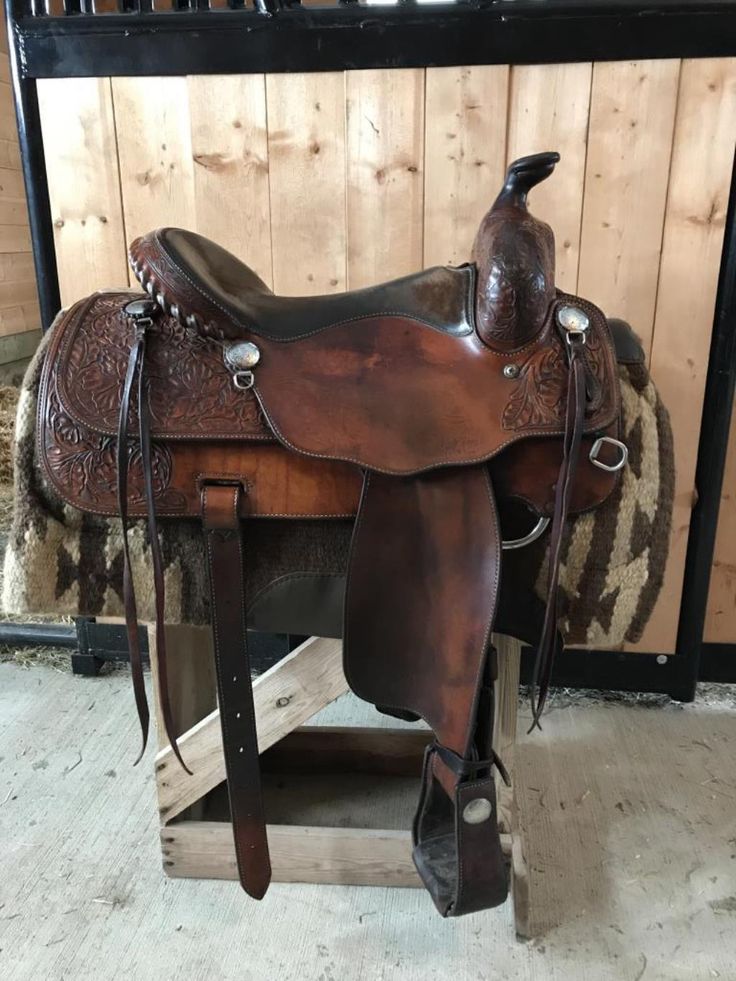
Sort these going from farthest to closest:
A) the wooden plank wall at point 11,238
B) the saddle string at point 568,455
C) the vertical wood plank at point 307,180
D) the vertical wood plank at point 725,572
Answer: the wooden plank wall at point 11,238, the vertical wood plank at point 725,572, the vertical wood plank at point 307,180, the saddle string at point 568,455

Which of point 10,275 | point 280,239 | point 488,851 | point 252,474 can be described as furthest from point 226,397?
point 10,275

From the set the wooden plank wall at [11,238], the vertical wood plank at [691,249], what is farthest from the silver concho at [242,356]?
the wooden plank wall at [11,238]

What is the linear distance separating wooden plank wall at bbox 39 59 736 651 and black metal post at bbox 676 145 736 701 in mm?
27

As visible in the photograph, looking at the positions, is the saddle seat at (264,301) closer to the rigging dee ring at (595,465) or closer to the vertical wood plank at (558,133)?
the rigging dee ring at (595,465)

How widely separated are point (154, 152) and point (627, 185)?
1035mm

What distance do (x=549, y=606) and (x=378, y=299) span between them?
17.8 inches

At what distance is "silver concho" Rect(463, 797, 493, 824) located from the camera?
84 cm

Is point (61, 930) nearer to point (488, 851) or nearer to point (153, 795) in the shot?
point (153, 795)

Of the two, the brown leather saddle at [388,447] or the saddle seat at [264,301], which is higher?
the saddle seat at [264,301]

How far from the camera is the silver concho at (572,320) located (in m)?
0.86

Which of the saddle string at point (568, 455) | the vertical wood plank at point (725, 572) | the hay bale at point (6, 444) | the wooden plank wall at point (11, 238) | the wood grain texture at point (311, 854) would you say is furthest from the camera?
the wooden plank wall at point (11, 238)

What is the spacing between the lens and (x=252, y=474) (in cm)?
92

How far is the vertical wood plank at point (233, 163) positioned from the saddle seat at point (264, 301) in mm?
662

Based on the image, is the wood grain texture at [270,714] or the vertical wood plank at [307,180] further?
the vertical wood plank at [307,180]
